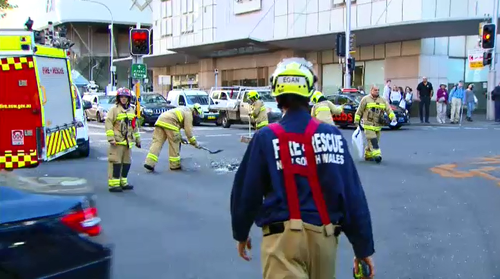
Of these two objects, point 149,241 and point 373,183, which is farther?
point 373,183

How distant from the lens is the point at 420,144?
567 inches

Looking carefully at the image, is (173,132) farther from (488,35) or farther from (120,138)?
(488,35)

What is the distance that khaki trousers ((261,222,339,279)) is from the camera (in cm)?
270

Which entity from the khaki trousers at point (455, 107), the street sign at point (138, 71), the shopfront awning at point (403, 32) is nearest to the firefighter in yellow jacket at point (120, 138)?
the street sign at point (138, 71)

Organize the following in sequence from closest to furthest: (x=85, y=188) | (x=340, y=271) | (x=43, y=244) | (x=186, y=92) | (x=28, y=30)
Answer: (x=43, y=244)
(x=85, y=188)
(x=340, y=271)
(x=28, y=30)
(x=186, y=92)

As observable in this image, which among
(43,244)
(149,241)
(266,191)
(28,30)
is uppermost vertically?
(28,30)

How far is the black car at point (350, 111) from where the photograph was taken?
19.7 meters

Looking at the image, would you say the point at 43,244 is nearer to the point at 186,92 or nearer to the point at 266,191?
the point at 266,191

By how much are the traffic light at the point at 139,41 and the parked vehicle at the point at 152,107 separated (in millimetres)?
9244

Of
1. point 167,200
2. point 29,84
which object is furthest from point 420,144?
point 29,84

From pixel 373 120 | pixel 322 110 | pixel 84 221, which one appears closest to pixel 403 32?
pixel 373 120

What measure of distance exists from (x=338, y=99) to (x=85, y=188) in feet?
59.1

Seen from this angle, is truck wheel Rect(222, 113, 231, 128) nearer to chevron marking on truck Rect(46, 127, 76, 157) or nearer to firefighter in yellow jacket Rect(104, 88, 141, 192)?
chevron marking on truck Rect(46, 127, 76, 157)

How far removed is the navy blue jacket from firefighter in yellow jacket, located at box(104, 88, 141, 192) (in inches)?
249
